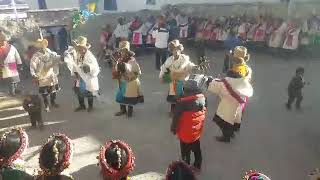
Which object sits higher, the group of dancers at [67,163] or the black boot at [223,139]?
the group of dancers at [67,163]

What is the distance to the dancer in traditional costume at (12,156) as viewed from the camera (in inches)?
174

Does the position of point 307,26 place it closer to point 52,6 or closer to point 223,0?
point 223,0

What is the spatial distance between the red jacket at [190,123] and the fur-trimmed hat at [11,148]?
7.12 feet

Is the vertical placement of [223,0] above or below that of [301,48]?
above

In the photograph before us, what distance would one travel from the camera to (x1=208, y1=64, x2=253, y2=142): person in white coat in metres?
6.45

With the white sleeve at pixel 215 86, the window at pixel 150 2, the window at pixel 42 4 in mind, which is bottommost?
the white sleeve at pixel 215 86

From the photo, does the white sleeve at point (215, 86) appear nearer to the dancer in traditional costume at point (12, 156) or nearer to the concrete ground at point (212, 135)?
the concrete ground at point (212, 135)

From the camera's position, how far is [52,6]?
21859 millimetres

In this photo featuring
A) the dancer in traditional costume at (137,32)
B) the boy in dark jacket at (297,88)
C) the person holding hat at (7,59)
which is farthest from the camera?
the dancer in traditional costume at (137,32)

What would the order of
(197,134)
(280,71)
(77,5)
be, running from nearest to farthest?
(197,134)
(280,71)
(77,5)

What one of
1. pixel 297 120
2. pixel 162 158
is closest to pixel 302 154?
pixel 297 120

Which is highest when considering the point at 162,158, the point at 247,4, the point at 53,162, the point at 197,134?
the point at 247,4

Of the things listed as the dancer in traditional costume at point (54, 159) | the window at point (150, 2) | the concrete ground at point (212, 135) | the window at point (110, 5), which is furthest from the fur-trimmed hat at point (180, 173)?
the window at point (110, 5)

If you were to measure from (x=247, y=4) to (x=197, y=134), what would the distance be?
31.6ft
